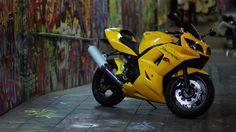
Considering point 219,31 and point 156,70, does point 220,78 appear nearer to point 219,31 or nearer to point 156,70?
point 156,70

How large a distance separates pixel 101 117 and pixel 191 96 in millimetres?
1249

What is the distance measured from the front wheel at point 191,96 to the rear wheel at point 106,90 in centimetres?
111

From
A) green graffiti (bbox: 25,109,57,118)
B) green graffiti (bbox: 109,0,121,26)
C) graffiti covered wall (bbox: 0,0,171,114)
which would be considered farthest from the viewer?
green graffiti (bbox: 109,0,121,26)

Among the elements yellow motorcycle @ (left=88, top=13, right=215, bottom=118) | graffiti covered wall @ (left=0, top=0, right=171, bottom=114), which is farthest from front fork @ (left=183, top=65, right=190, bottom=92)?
graffiti covered wall @ (left=0, top=0, right=171, bottom=114)

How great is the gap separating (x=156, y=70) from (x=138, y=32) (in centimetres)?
1078

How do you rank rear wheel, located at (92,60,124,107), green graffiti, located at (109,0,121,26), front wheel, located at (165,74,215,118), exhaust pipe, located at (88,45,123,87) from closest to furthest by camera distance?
front wheel, located at (165,74,215,118) < exhaust pipe, located at (88,45,123,87) < rear wheel, located at (92,60,124,107) < green graffiti, located at (109,0,121,26)

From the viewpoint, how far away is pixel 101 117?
7.49 metres

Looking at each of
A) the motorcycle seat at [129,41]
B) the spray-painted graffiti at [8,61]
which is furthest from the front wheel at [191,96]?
the spray-painted graffiti at [8,61]

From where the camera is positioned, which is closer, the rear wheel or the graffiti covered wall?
the graffiti covered wall

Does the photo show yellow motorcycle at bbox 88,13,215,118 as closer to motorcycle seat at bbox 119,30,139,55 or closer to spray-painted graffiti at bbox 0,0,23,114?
motorcycle seat at bbox 119,30,139,55

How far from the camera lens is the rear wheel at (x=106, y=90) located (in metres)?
8.25

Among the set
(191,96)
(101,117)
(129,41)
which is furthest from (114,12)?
(191,96)

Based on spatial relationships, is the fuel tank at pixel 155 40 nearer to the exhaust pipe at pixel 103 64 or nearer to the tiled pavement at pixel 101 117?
the exhaust pipe at pixel 103 64

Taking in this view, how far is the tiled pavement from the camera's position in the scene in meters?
6.82
